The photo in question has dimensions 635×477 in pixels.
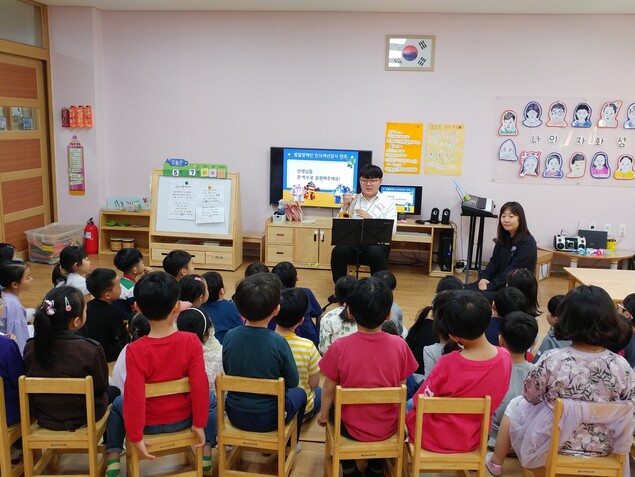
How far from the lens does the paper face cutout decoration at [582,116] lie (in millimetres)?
5996

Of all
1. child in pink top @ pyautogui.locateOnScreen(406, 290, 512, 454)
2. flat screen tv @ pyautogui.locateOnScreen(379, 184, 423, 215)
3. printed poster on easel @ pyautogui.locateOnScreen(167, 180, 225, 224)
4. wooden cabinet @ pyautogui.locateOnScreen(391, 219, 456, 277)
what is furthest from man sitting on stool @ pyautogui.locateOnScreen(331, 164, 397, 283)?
child in pink top @ pyautogui.locateOnScreen(406, 290, 512, 454)

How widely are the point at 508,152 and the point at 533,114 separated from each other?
1.52ft

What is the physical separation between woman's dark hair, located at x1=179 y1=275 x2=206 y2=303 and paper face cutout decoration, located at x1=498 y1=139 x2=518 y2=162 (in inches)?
167

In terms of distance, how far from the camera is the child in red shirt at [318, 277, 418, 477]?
7.30 feet

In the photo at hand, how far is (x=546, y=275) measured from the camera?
6.09 m

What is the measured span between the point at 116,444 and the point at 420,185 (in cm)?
467

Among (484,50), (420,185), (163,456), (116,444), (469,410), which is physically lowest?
(163,456)

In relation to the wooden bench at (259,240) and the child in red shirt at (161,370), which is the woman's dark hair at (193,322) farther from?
the wooden bench at (259,240)

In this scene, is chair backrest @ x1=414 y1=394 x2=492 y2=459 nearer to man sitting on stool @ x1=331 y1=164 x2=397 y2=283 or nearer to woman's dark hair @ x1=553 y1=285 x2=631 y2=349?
woman's dark hair @ x1=553 y1=285 x2=631 y2=349

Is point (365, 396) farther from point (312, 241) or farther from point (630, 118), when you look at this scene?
point (630, 118)

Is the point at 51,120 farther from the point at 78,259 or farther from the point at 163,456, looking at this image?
the point at 163,456

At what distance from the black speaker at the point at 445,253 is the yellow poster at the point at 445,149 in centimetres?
73

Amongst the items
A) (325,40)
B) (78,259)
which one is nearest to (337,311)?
(78,259)

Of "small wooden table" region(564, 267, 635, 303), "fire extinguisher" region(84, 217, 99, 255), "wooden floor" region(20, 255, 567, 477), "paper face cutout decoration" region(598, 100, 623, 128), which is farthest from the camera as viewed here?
"fire extinguisher" region(84, 217, 99, 255)
